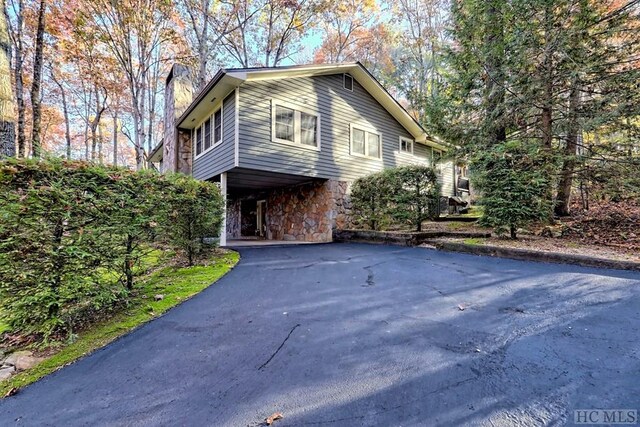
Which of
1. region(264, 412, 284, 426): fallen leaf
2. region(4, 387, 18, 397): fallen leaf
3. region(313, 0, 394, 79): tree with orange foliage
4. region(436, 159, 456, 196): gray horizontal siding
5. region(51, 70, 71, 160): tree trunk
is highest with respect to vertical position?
region(313, 0, 394, 79): tree with orange foliage

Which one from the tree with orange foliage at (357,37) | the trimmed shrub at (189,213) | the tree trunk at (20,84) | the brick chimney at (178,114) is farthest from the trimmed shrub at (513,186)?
the tree with orange foliage at (357,37)

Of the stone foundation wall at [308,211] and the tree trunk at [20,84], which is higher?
the tree trunk at [20,84]

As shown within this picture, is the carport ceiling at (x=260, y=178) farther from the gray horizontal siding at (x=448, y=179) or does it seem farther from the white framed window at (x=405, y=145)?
the gray horizontal siding at (x=448, y=179)

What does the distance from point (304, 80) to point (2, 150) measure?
7645 mm

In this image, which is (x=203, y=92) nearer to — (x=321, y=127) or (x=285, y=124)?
(x=285, y=124)

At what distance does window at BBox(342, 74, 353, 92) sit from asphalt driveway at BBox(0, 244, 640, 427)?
9.21 metres

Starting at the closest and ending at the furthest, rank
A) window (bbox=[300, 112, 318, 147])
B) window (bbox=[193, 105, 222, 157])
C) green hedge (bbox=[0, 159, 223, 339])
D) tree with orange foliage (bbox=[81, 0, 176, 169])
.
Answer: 1. green hedge (bbox=[0, 159, 223, 339])
2. window (bbox=[193, 105, 222, 157])
3. window (bbox=[300, 112, 318, 147])
4. tree with orange foliage (bbox=[81, 0, 176, 169])

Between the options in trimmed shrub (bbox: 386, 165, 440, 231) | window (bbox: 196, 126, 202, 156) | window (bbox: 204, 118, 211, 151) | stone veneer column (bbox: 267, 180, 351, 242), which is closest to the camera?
trimmed shrub (bbox: 386, 165, 440, 231)

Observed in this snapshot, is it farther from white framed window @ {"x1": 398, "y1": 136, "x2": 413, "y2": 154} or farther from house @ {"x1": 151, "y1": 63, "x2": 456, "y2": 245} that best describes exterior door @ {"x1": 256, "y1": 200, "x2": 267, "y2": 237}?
white framed window @ {"x1": 398, "y1": 136, "x2": 413, "y2": 154}

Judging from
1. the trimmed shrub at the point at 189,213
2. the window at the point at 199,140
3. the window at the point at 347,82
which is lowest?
the trimmed shrub at the point at 189,213

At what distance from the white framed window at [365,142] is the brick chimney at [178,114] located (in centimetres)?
640

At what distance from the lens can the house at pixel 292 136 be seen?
8.53 meters

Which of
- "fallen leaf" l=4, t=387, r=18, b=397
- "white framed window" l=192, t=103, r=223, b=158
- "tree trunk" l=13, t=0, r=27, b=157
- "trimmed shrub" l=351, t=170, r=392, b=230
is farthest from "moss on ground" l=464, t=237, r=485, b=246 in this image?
"tree trunk" l=13, t=0, r=27, b=157

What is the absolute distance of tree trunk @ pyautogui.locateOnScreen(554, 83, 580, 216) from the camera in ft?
23.1
